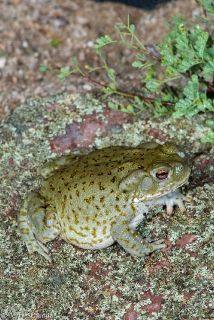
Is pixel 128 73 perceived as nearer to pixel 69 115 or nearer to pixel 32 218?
pixel 69 115

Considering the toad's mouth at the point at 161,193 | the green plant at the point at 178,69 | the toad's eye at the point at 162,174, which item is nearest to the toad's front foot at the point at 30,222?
the toad's mouth at the point at 161,193

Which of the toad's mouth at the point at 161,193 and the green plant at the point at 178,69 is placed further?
the green plant at the point at 178,69

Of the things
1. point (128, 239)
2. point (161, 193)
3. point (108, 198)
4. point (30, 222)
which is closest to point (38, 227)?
point (30, 222)

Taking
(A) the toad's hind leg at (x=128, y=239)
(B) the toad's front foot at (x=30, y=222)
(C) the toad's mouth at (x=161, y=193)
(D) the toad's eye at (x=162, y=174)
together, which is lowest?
(B) the toad's front foot at (x=30, y=222)

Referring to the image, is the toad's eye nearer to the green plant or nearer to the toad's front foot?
the green plant

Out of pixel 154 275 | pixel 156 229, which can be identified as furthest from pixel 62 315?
pixel 156 229

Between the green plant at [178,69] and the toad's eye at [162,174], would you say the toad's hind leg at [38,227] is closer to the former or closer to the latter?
the toad's eye at [162,174]

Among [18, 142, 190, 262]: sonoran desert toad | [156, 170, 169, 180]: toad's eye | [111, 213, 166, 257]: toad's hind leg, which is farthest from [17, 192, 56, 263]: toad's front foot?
[156, 170, 169, 180]: toad's eye

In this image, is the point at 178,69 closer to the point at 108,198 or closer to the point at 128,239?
the point at 108,198

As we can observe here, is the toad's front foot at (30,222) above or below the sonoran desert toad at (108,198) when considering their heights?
below
